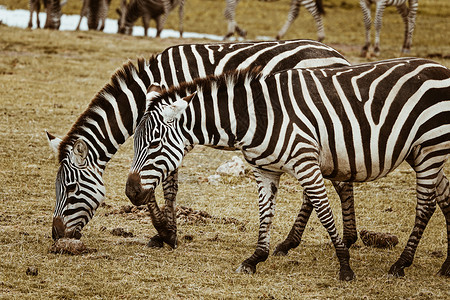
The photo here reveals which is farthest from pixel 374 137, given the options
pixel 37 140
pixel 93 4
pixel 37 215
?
pixel 93 4

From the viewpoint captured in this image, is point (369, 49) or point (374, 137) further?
point (369, 49)

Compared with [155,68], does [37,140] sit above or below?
below

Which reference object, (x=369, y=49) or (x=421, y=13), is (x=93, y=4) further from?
(x=421, y=13)

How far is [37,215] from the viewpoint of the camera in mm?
7977

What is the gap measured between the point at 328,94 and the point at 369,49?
1487 centimetres

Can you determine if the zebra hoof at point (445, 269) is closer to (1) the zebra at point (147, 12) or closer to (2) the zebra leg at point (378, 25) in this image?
(2) the zebra leg at point (378, 25)

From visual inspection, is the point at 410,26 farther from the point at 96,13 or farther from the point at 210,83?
the point at 210,83

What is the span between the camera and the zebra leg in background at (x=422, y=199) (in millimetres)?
6359

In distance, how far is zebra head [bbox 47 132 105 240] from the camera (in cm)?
660

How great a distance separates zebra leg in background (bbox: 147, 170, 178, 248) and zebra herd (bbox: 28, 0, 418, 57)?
13584 mm

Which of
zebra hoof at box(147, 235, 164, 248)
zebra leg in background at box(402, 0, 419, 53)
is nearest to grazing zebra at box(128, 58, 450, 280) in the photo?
zebra hoof at box(147, 235, 164, 248)

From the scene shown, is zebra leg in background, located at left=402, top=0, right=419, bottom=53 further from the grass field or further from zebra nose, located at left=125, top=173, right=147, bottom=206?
zebra nose, located at left=125, top=173, right=147, bottom=206

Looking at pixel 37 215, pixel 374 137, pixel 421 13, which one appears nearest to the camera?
pixel 374 137

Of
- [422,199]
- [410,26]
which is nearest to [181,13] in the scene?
[410,26]
